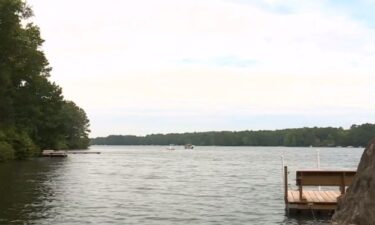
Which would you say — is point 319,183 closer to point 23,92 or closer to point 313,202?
point 313,202

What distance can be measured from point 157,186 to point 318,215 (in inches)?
666

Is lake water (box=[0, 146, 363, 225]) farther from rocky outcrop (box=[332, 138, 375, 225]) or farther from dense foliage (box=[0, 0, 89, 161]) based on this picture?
dense foliage (box=[0, 0, 89, 161])

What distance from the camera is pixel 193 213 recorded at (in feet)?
75.9

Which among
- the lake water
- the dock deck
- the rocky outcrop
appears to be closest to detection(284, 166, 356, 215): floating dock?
the dock deck

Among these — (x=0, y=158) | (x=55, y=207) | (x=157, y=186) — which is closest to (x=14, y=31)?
(x=0, y=158)

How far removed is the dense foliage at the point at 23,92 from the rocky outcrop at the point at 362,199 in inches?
2231

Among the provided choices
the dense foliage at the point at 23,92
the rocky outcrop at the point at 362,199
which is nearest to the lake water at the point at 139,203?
the rocky outcrop at the point at 362,199

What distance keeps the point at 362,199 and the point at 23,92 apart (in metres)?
75.3

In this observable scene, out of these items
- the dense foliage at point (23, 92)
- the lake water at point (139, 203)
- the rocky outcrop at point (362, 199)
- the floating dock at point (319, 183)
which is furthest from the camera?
the dense foliage at point (23, 92)

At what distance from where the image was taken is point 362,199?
9.75 m

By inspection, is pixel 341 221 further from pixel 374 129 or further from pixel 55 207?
pixel 374 129

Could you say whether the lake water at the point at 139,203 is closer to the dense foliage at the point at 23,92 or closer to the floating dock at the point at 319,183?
the floating dock at the point at 319,183

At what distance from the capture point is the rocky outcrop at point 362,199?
9500 millimetres

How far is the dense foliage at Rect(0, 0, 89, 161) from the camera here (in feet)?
209
